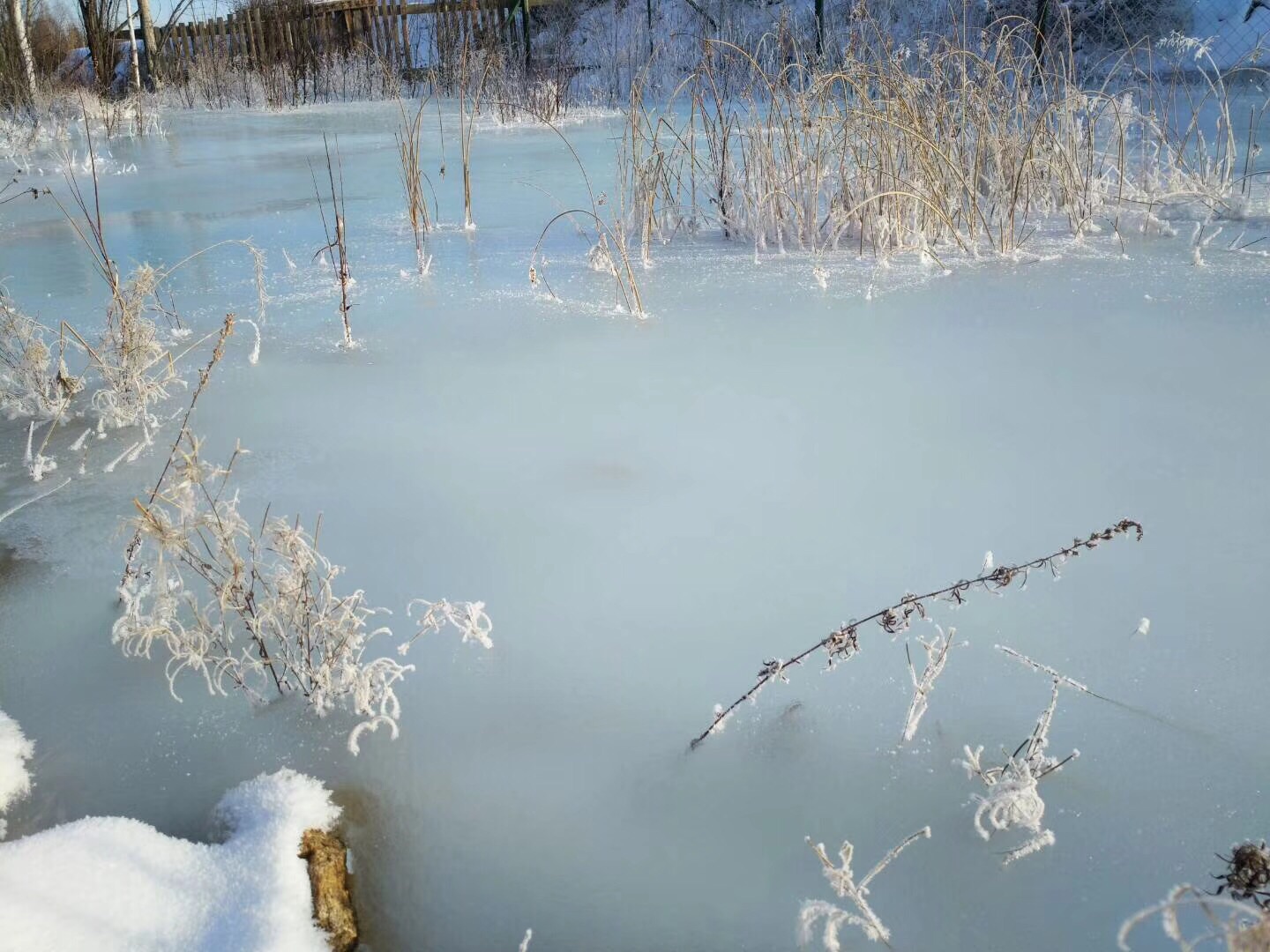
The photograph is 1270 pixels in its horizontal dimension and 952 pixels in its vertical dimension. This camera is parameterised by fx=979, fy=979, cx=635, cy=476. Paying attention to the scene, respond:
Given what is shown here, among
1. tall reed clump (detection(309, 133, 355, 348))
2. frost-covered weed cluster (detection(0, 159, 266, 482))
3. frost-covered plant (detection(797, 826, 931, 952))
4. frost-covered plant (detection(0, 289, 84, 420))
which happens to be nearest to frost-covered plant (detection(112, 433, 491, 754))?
frost-covered plant (detection(797, 826, 931, 952))

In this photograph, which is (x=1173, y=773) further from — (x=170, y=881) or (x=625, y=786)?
(x=170, y=881)

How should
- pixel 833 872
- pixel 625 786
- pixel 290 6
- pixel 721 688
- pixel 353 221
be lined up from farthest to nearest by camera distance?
pixel 290 6, pixel 353 221, pixel 721 688, pixel 625 786, pixel 833 872

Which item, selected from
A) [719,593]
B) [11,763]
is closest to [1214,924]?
[719,593]

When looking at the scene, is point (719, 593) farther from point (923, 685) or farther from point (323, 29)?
point (323, 29)

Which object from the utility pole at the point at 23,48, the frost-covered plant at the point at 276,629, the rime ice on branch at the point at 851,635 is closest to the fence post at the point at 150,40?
the utility pole at the point at 23,48

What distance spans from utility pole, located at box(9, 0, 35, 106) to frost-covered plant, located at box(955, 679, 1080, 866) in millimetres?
8877

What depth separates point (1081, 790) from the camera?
0.95 meters

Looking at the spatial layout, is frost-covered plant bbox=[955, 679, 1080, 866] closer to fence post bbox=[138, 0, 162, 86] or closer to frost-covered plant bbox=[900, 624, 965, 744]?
frost-covered plant bbox=[900, 624, 965, 744]

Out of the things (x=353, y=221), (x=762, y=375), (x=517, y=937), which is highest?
(x=353, y=221)

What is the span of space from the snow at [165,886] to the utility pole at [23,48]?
8474 millimetres

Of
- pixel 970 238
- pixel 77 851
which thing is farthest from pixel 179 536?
pixel 970 238

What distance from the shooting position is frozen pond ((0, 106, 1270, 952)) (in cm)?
90

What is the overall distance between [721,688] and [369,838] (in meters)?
0.40

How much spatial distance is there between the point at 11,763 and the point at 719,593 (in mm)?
811
